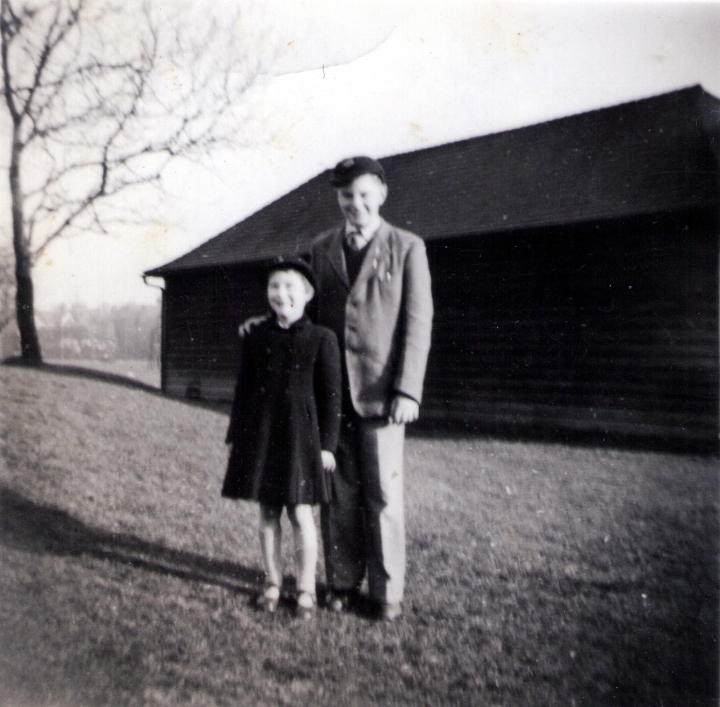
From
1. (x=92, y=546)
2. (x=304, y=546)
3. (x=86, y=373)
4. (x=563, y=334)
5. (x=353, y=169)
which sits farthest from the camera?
(x=563, y=334)

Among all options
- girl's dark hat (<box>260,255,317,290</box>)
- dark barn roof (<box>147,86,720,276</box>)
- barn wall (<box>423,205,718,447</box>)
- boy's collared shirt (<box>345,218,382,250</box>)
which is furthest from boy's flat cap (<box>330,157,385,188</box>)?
barn wall (<box>423,205,718,447</box>)

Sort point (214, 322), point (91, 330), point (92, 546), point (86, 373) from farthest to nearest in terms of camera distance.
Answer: point (214, 322) → point (86, 373) → point (91, 330) → point (92, 546)

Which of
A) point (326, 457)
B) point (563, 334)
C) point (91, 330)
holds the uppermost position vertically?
point (91, 330)

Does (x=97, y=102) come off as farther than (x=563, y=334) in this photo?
No

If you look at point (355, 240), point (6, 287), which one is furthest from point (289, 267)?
point (6, 287)

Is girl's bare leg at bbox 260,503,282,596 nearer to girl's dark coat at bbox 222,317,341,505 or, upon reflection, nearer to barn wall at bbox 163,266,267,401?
girl's dark coat at bbox 222,317,341,505

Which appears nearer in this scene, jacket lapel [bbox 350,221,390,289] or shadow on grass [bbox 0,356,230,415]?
jacket lapel [bbox 350,221,390,289]

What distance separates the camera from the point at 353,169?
7.59ft

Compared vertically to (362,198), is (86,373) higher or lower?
lower

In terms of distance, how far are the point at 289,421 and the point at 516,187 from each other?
A: 600cm

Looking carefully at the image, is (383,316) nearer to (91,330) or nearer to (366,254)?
(366,254)

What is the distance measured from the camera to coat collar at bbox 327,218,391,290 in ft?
8.00

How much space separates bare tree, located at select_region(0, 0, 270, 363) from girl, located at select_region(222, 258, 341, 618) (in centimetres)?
110

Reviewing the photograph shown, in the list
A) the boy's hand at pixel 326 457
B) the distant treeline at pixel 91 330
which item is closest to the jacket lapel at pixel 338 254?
the boy's hand at pixel 326 457
